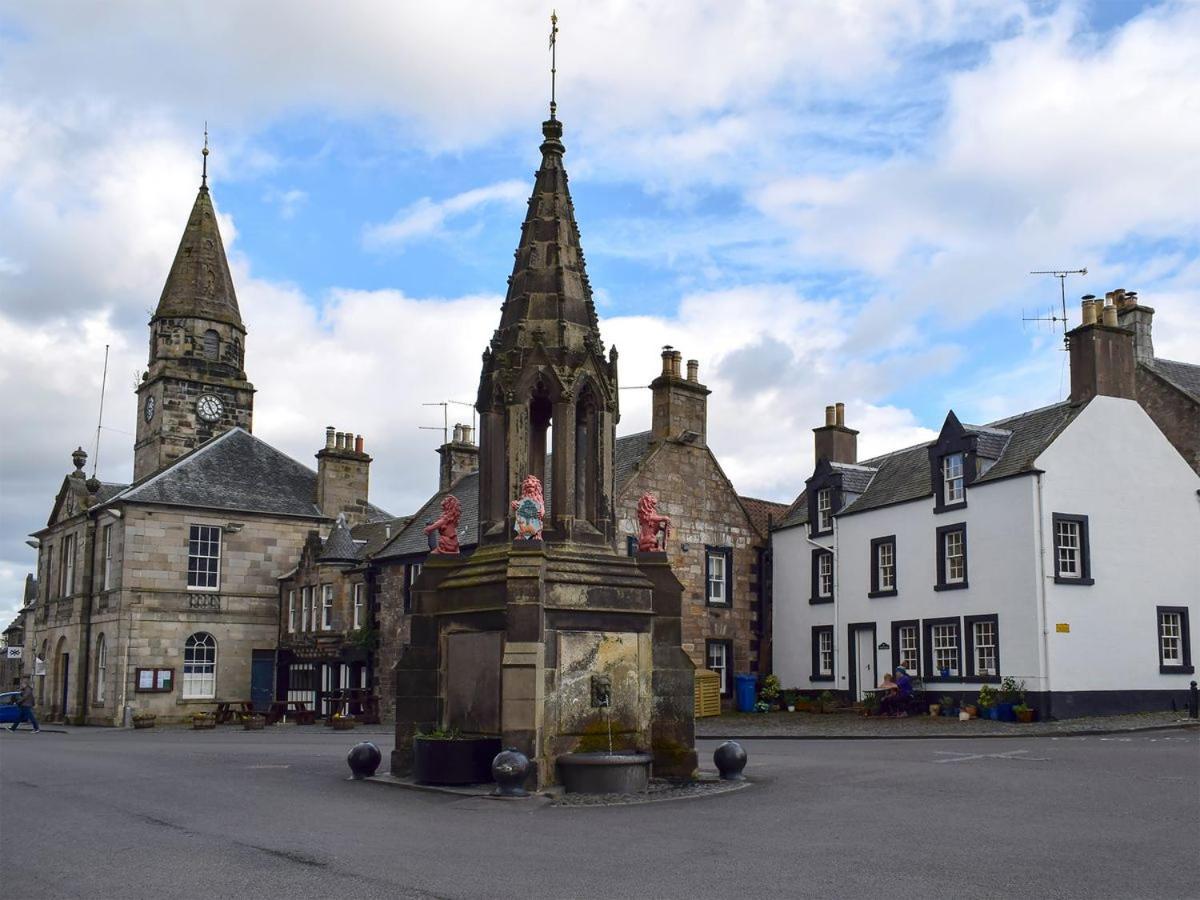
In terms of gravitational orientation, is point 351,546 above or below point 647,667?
above

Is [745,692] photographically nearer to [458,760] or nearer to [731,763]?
[731,763]

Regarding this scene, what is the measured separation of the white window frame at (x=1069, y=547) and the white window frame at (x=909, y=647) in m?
5.07

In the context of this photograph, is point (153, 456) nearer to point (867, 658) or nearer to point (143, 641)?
point (143, 641)

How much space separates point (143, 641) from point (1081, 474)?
34207 mm

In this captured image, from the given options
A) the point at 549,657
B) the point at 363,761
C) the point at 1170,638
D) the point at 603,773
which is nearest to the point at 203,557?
the point at 363,761

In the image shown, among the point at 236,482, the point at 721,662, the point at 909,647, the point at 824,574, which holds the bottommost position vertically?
the point at 721,662

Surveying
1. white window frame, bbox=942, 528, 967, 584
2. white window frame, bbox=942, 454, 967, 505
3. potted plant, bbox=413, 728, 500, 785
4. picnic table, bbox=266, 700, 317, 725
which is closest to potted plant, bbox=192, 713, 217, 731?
picnic table, bbox=266, 700, 317, 725

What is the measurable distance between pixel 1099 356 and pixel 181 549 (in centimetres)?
3426

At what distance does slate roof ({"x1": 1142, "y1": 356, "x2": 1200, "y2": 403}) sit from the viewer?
113ft

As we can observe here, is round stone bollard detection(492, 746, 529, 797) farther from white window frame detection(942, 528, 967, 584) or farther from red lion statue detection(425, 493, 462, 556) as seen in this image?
white window frame detection(942, 528, 967, 584)

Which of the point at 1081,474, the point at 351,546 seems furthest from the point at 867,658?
the point at 351,546

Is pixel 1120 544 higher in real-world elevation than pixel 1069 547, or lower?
higher

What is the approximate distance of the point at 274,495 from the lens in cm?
5066

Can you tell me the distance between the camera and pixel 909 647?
3416 cm
